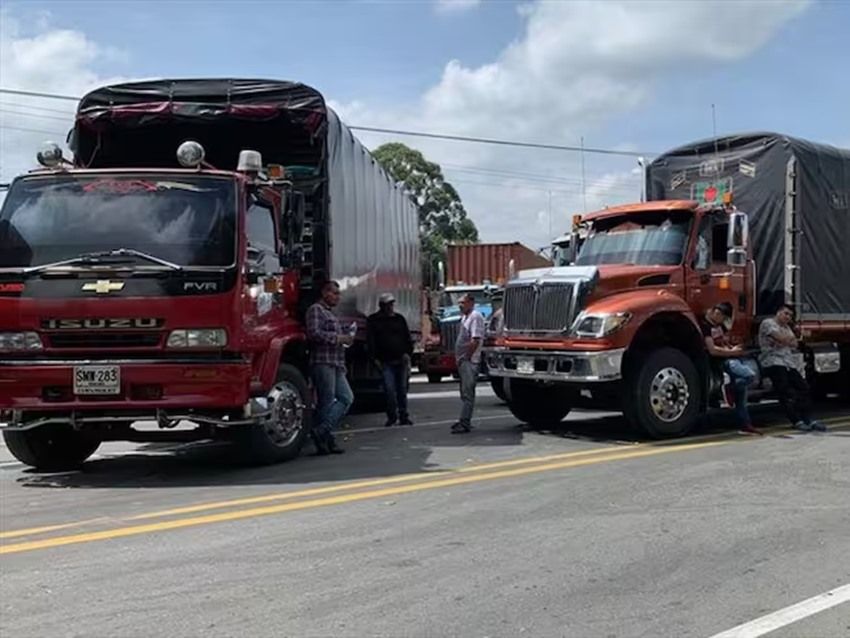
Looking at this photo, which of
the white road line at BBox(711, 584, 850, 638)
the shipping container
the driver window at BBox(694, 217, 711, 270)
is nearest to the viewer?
the white road line at BBox(711, 584, 850, 638)

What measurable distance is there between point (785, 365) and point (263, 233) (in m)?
6.54

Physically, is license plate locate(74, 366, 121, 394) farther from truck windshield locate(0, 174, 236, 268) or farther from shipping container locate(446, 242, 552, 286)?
shipping container locate(446, 242, 552, 286)

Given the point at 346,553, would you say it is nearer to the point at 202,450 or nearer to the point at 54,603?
the point at 54,603

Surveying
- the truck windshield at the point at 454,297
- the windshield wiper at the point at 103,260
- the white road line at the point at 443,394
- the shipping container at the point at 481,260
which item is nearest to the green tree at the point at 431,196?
the shipping container at the point at 481,260

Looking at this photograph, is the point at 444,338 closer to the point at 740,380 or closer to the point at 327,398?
the point at 740,380

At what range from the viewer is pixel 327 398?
980cm

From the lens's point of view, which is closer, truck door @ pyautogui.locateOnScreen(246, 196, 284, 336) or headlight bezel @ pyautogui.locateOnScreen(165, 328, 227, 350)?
headlight bezel @ pyautogui.locateOnScreen(165, 328, 227, 350)

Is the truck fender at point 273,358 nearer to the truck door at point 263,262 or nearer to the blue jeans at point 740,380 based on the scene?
the truck door at point 263,262

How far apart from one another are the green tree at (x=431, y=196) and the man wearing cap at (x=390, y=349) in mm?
47116

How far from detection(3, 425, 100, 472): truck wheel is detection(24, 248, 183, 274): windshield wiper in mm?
1706

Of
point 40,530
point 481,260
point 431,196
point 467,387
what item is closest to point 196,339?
point 40,530

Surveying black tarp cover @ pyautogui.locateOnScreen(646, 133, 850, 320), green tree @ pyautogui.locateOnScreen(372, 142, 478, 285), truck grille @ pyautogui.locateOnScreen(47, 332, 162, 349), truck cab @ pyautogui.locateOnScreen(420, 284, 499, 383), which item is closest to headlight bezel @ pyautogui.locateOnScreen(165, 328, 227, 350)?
truck grille @ pyautogui.locateOnScreen(47, 332, 162, 349)

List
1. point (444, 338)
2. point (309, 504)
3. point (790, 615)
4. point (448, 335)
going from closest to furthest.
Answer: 1. point (790, 615)
2. point (309, 504)
3. point (448, 335)
4. point (444, 338)

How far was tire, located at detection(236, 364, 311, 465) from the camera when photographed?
8898mm
